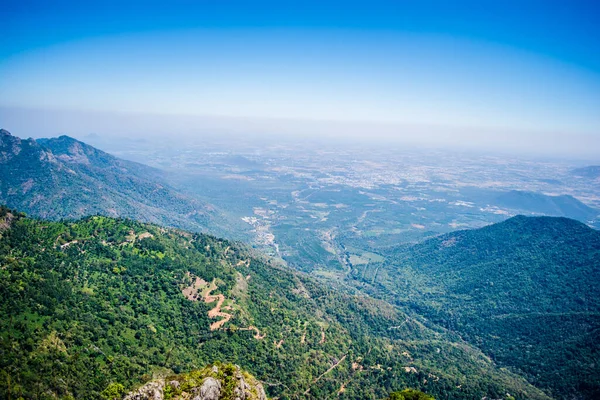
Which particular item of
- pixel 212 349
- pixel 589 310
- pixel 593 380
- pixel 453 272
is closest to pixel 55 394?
pixel 212 349

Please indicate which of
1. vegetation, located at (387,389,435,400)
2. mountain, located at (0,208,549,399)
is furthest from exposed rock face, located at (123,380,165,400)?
vegetation, located at (387,389,435,400)

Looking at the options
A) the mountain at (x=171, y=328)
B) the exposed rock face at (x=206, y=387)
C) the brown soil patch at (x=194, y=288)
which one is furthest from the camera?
the brown soil patch at (x=194, y=288)

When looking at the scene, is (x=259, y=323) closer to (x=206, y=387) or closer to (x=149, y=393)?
(x=206, y=387)

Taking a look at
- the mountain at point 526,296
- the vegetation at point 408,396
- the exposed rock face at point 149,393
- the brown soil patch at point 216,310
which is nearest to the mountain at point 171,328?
the brown soil patch at point 216,310

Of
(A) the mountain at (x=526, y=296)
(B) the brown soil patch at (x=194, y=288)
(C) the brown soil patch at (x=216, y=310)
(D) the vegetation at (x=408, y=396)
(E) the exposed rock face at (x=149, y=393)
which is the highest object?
(E) the exposed rock face at (x=149, y=393)

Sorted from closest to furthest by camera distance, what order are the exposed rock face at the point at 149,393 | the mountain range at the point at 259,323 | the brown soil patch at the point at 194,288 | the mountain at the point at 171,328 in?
the exposed rock face at the point at 149,393 < the mountain at the point at 171,328 < the mountain range at the point at 259,323 < the brown soil patch at the point at 194,288

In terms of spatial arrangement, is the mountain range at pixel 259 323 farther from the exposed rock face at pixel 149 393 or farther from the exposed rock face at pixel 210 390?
the exposed rock face at pixel 210 390

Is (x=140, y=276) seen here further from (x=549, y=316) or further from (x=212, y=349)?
(x=549, y=316)
